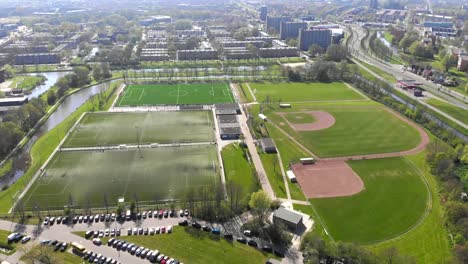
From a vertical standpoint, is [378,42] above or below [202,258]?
above

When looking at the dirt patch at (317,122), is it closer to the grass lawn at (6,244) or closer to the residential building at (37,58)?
the grass lawn at (6,244)

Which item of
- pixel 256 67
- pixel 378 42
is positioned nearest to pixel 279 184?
pixel 256 67

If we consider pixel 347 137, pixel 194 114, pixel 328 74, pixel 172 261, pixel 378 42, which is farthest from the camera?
pixel 378 42

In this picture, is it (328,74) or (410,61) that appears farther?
(410,61)

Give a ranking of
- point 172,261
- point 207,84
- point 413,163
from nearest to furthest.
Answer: point 172,261 < point 413,163 < point 207,84

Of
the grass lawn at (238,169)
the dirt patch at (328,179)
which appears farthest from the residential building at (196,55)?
the dirt patch at (328,179)

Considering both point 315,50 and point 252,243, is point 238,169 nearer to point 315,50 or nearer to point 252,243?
point 252,243

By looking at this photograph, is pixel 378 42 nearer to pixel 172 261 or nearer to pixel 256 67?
pixel 256 67
